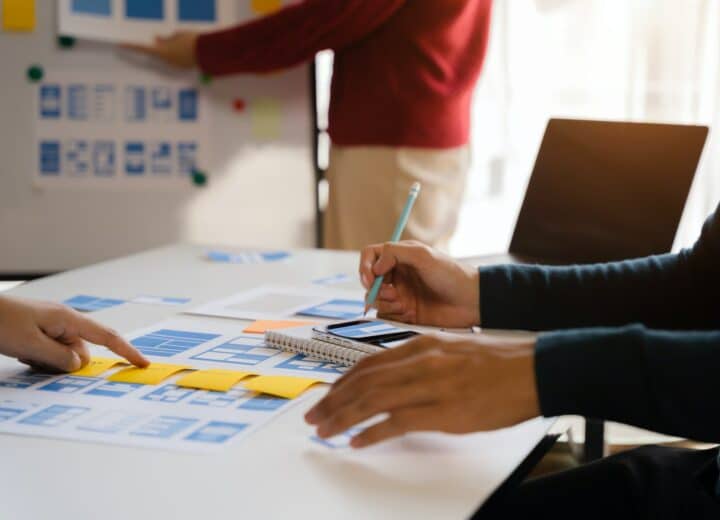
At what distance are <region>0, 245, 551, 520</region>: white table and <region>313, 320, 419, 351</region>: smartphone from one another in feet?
0.62

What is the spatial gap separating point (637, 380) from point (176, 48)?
2.30 m

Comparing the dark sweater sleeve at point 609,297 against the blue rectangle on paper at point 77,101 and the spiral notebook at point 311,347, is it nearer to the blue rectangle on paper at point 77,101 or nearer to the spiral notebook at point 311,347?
the spiral notebook at point 311,347

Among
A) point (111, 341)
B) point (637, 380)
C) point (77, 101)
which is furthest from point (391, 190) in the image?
point (637, 380)

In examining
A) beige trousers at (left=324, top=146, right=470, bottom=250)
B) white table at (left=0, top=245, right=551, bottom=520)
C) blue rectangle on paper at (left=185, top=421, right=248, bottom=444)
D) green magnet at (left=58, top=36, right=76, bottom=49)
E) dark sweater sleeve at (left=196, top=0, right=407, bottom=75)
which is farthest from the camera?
green magnet at (left=58, top=36, right=76, bottom=49)

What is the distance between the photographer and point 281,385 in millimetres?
1087

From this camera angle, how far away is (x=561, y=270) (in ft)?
4.55

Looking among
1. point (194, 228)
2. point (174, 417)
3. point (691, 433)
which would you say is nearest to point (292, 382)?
point (174, 417)

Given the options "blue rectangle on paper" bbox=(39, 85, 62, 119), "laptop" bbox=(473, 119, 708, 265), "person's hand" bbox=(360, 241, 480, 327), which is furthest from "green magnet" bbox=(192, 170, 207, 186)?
"person's hand" bbox=(360, 241, 480, 327)

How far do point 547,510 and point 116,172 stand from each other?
2171 mm

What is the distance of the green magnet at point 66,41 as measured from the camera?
2.89 metres

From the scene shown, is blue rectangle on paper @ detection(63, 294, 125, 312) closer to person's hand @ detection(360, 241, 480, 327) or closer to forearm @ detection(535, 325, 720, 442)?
person's hand @ detection(360, 241, 480, 327)

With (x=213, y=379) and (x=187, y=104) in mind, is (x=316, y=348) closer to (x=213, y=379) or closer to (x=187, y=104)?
(x=213, y=379)

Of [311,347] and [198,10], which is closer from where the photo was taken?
[311,347]

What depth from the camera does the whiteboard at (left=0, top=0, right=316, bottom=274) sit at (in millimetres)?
2908
